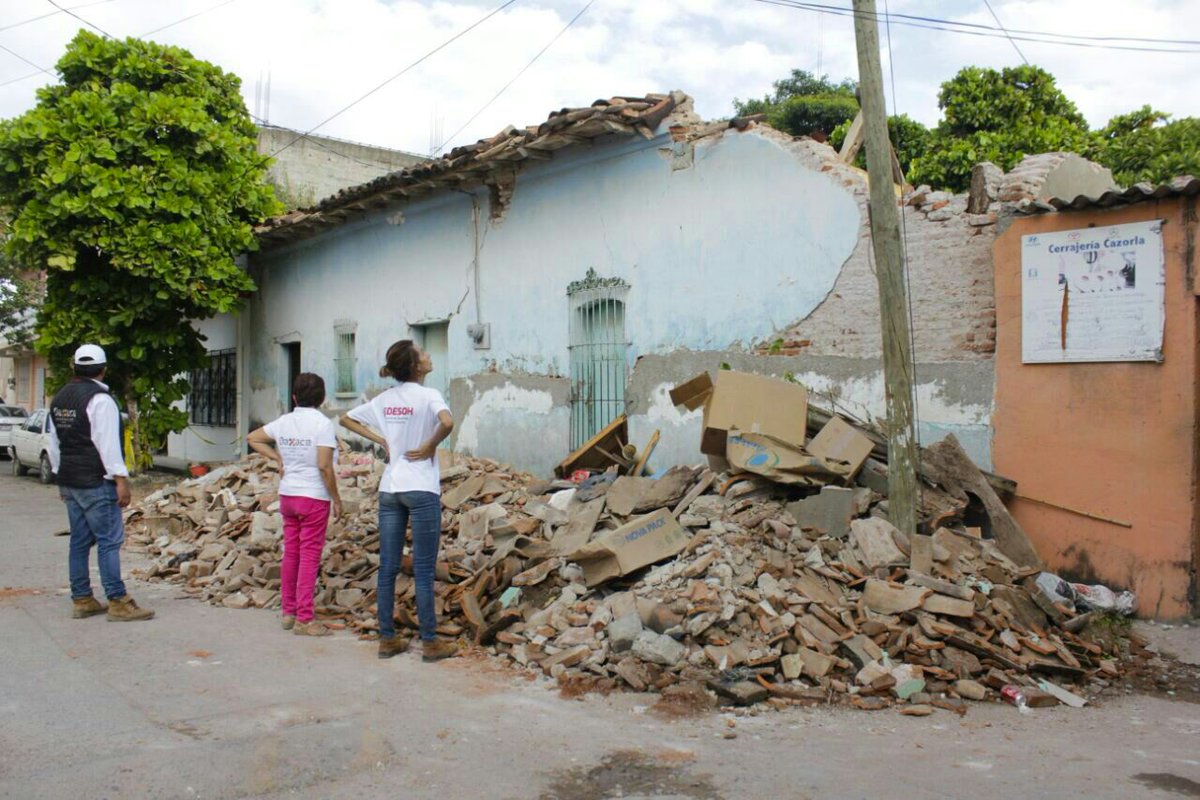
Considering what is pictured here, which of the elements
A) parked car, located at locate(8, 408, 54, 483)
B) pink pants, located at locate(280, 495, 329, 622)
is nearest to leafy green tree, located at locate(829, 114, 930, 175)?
pink pants, located at locate(280, 495, 329, 622)

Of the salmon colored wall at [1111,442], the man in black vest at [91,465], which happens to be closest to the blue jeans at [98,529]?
the man in black vest at [91,465]

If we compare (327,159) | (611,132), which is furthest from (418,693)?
(327,159)

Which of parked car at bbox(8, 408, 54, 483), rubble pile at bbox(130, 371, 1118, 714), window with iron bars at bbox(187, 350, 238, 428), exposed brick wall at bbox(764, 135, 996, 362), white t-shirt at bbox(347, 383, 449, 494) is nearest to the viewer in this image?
rubble pile at bbox(130, 371, 1118, 714)

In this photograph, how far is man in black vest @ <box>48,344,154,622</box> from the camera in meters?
6.16

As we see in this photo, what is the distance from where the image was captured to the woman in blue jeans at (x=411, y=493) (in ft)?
17.8

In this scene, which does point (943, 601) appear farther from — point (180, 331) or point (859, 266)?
point (180, 331)

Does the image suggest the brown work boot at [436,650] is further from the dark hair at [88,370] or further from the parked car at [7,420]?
the parked car at [7,420]

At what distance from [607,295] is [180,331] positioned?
831 cm

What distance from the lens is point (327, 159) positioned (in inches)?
789

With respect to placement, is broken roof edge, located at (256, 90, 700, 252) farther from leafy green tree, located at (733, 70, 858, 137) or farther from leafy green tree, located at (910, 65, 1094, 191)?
leafy green tree, located at (733, 70, 858, 137)

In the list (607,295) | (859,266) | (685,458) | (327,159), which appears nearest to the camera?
(859,266)

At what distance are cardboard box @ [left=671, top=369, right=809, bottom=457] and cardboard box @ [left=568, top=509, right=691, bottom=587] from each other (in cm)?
128

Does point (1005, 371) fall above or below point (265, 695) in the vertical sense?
above

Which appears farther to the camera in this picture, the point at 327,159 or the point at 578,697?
the point at 327,159
